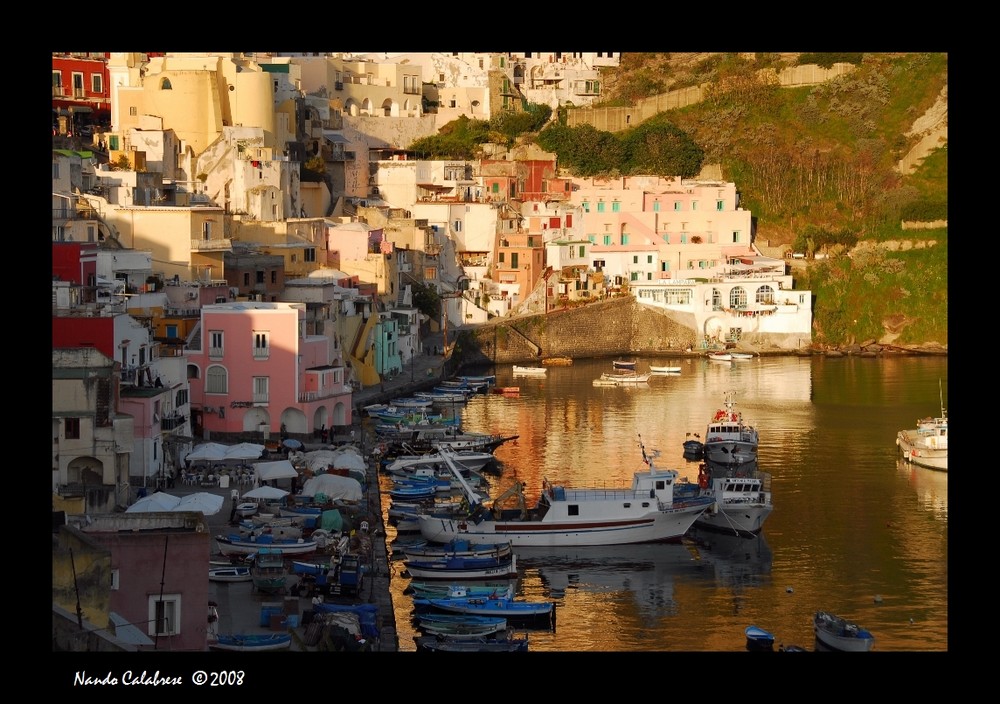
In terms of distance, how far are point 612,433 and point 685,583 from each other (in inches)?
469

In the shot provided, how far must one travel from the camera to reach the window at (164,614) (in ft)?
42.0

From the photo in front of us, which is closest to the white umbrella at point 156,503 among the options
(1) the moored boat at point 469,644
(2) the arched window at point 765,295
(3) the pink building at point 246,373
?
(1) the moored boat at point 469,644

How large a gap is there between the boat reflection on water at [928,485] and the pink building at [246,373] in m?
10.5

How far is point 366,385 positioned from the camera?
36.8m

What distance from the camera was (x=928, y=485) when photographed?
92.8ft

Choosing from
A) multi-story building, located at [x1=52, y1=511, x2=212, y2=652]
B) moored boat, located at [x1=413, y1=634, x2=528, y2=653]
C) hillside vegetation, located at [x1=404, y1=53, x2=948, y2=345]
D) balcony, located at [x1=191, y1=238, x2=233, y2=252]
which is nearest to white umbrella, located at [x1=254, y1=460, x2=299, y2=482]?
moored boat, located at [x1=413, y1=634, x2=528, y2=653]

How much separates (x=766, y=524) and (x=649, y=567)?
317 centimetres

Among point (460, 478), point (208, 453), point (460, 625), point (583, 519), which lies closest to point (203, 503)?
point (208, 453)

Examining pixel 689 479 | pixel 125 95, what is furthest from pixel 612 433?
pixel 125 95

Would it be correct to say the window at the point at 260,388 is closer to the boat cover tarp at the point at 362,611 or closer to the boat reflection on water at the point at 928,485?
the boat reflection on water at the point at 928,485

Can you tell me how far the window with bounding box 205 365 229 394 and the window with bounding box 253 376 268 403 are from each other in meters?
0.49

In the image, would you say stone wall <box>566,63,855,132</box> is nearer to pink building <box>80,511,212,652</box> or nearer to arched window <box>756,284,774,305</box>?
arched window <box>756,284,774,305</box>

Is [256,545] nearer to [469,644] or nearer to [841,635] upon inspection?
[469,644]

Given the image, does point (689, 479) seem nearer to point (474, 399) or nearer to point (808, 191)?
point (474, 399)
